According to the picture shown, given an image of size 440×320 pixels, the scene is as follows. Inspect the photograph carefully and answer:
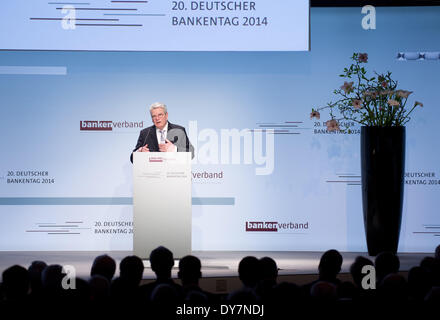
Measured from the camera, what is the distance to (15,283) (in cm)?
292

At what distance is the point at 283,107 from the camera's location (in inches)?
267

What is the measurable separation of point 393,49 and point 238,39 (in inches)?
65.0

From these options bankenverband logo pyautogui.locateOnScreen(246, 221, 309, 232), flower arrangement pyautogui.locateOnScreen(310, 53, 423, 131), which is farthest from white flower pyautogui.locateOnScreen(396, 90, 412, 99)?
bankenverband logo pyautogui.locateOnScreen(246, 221, 309, 232)

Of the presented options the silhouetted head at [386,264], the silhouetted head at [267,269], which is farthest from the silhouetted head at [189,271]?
the silhouetted head at [386,264]

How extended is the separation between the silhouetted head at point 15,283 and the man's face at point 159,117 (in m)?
3.13

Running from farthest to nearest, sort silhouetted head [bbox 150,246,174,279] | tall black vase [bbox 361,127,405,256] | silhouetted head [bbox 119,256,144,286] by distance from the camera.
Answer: tall black vase [bbox 361,127,405,256], silhouetted head [bbox 150,246,174,279], silhouetted head [bbox 119,256,144,286]

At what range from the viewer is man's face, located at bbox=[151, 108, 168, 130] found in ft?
19.7

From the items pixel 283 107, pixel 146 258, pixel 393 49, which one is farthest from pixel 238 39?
pixel 146 258

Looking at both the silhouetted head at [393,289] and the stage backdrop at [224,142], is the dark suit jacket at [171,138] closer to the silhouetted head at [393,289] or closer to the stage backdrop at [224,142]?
the stage backdrop at [224,142]

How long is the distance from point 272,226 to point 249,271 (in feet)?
11.5

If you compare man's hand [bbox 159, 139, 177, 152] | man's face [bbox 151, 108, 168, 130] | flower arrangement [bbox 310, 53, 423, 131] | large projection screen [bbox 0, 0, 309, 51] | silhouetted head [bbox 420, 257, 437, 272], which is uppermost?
large projection screen [bbox 0, 0, 309, 51]

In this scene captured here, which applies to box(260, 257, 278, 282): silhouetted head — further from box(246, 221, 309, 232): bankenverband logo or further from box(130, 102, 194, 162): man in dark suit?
box(246, 221, 309, 232): bankenverband logo

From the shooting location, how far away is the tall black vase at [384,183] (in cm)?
597

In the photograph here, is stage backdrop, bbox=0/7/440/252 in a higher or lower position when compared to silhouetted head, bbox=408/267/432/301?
higher
